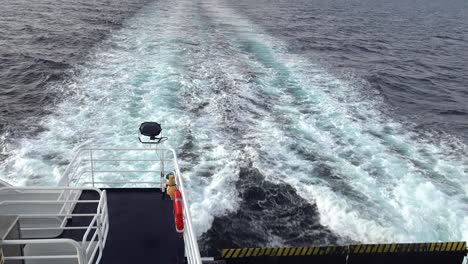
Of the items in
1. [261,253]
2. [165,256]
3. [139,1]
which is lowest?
[139,1]

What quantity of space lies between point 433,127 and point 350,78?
6.02 meters

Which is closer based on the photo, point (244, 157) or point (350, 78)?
point (244, 157)

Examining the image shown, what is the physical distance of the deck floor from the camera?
5820 millimetres

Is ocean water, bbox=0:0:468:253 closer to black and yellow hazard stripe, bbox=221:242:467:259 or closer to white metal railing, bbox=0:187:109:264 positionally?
black and yellow hazard stripe, bbox=221:242:467:259

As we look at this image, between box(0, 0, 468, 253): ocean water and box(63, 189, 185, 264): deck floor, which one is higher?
box(63, 189, 185, 264): deck floor

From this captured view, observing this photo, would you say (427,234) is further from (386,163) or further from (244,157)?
(244,157)

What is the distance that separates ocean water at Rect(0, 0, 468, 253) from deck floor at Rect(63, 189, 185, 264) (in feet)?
6.59

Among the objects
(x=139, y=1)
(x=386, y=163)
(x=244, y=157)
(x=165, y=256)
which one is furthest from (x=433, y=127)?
(x=139, y=1)

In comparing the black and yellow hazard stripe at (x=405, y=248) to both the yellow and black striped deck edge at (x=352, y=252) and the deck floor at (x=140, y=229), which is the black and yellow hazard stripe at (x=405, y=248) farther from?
the deck floor at (x=140, y=229)

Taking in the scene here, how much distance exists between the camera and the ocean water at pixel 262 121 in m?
9.33

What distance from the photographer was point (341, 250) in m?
7.01

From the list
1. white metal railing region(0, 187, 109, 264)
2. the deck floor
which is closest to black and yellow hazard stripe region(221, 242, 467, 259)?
the deck floor

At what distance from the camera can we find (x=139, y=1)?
1714 inches

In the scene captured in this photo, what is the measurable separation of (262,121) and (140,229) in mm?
8094
